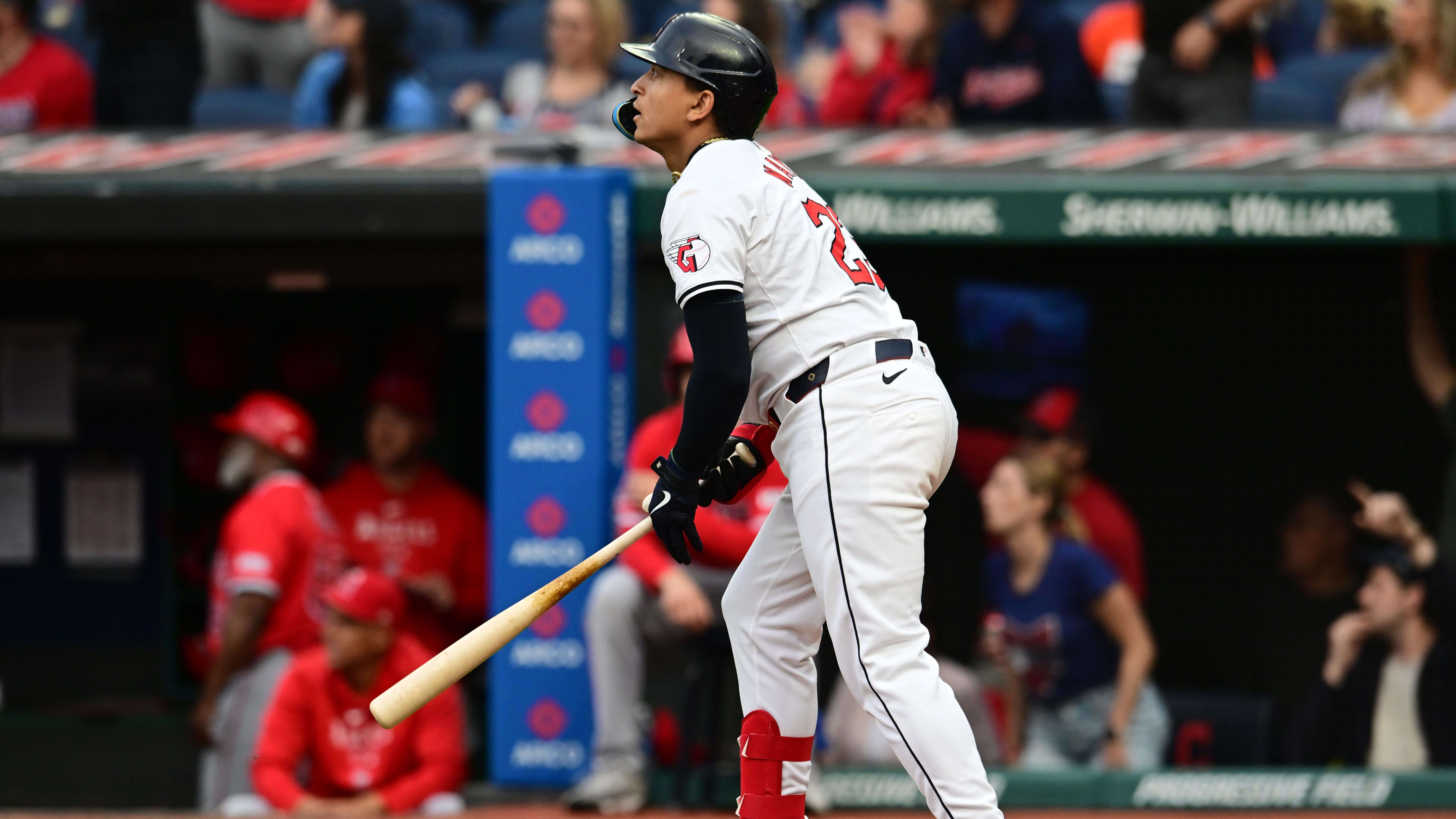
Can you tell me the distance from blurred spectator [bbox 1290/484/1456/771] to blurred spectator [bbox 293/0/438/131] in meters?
3.29

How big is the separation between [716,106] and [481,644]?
101 centimetres

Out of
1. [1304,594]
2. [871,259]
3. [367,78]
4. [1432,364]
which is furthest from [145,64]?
[1432,364]

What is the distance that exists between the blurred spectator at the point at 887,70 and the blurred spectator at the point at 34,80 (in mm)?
2611

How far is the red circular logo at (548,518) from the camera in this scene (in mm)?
4711

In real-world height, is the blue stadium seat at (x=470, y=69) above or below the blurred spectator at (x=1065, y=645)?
above

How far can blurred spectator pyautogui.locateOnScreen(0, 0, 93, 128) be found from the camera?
5.97m

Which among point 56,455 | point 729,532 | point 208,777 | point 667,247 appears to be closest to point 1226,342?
point 729,532

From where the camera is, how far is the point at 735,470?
298cm

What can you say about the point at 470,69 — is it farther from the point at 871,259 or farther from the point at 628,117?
the point at 628,117

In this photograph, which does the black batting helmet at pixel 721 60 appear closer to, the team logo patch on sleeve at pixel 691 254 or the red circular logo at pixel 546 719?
the team logo patch on sleeve at pixel 691 254

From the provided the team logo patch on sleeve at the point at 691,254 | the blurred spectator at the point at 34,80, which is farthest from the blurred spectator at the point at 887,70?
the team logo patch on sleeve at the point at 691,254

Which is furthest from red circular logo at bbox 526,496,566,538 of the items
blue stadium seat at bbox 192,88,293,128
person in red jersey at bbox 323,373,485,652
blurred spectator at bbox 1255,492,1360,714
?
blue stadium seat at bbox 192,88,293,128

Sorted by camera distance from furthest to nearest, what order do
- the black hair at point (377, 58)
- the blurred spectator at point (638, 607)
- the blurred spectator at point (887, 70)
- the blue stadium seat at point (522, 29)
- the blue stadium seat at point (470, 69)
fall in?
1. the blue stadium seat at point (522, 29)
2. the blue stadium seat at point (470, 69)
3. the blurred spectator at point (887, 70)
4. the black hair at point (377, 58)
5. the blurred spectator at point (638, 607)

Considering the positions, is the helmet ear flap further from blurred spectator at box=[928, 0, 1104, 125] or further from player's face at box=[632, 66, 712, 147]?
blurred spectator at box=[928, 0, 1104, 125]
